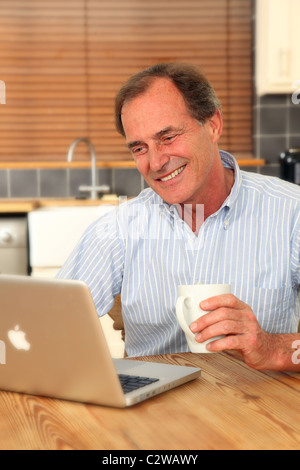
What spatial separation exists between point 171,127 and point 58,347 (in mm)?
648

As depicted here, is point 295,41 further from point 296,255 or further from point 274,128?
point 296,255

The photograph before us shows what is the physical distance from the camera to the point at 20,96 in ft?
10.6

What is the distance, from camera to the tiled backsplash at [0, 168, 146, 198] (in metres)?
3.17

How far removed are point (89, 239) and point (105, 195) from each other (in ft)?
5.66

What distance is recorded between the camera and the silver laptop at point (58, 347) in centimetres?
75

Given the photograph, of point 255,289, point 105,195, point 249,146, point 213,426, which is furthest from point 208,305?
point 249,146

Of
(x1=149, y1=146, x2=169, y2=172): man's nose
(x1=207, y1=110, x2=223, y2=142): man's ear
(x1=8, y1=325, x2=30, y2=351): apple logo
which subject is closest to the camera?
(x1=8, y1=325, x2=30, y2=351): apple logo

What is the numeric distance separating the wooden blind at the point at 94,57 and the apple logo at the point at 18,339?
251 cm

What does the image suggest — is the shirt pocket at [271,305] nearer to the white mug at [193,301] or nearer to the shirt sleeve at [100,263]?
the shirt sleeve at [100,263]

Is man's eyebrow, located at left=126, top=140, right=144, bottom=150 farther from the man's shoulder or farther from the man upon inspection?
the man's shoulder

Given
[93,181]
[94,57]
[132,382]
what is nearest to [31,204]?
[93,181]

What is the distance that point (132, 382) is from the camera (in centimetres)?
87

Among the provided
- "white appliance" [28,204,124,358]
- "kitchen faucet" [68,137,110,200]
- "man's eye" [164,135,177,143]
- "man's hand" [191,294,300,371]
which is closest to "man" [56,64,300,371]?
"man's eye" [164,135,177,143]

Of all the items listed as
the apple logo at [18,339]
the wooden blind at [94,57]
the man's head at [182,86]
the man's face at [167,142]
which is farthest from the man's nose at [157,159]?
the wooden blind at [94,57]
